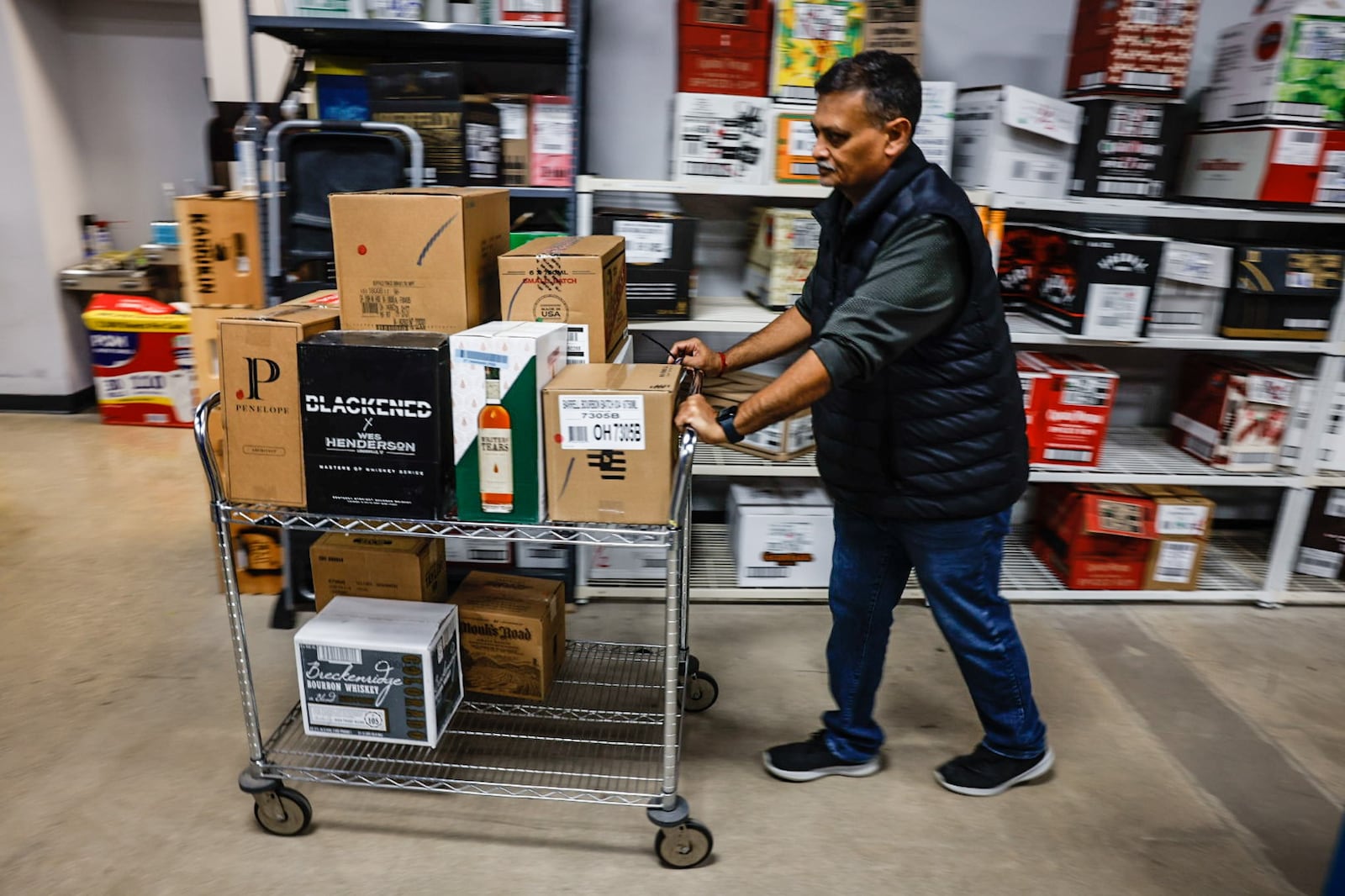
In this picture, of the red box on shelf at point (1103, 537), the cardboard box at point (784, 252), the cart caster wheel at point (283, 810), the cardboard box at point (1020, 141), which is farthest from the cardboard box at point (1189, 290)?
the cart caster wheel at point (283, 810)

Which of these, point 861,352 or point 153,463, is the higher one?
point 861,352

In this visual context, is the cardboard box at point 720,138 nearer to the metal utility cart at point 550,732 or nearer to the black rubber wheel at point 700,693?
the metal utility cart at point 550,732

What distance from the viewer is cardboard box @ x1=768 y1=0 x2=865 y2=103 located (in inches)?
112

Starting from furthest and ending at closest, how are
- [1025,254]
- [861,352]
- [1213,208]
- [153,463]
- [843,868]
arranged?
[153,463] < [1025,254] < [1213,208] < [843,868] < [861,352]

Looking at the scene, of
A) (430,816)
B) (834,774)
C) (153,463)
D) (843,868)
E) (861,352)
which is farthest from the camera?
(153,463)

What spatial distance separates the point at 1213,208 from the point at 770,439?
5.49 ft

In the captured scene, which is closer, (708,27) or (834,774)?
(834,774)

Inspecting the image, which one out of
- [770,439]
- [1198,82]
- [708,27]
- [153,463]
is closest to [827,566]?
[770,439]

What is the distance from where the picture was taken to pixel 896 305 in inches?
68.0

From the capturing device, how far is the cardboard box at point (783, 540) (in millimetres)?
3139

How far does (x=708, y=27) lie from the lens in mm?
2867

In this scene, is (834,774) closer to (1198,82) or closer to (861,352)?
(861,352)

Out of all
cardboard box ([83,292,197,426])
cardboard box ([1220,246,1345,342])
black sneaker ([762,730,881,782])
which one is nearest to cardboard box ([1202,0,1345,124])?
cardboard box ([1220,246,1345,342])

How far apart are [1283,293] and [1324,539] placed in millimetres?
1036
